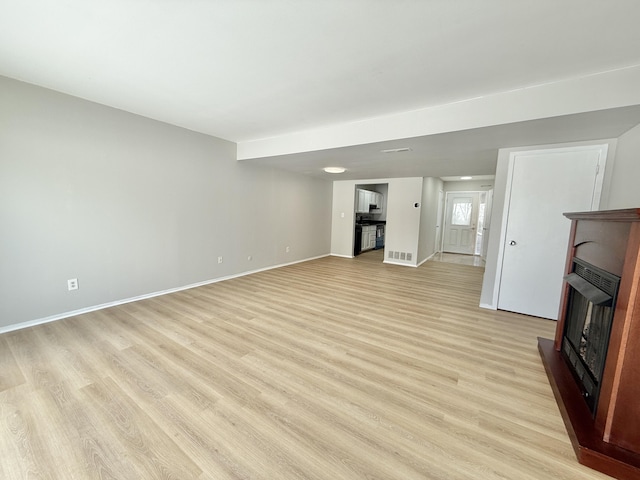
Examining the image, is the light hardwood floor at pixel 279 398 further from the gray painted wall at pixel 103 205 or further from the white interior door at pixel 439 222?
the white interior door at pixel 439 222

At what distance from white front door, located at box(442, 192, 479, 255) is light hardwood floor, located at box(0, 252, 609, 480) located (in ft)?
16.8

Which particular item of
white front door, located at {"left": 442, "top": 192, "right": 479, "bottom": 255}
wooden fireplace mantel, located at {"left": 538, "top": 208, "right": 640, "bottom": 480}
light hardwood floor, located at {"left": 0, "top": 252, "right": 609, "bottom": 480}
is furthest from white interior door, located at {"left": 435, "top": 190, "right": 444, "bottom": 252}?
wooden fireplace mantel, located at {"left": 538, "top": 208, "right": 640, "bottom": 480}

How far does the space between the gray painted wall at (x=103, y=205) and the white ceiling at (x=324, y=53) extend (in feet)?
1.22

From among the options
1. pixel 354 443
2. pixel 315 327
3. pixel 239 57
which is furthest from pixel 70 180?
pixel 354 443

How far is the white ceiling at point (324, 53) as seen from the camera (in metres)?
1.46

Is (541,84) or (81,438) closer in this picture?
(81,438)

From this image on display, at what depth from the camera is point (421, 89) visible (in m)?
2.31

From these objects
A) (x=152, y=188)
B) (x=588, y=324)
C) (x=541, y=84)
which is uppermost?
(x=541, y=84)

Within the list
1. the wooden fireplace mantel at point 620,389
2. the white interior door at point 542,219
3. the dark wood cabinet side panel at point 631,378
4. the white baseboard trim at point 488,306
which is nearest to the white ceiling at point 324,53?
the white interior door at point 542,219

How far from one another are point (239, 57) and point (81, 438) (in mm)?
2686

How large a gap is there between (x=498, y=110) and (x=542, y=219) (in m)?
1.65

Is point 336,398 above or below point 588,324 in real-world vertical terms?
below

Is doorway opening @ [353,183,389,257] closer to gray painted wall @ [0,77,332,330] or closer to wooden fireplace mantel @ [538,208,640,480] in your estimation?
gray painted wall @ [0,77,332,330]

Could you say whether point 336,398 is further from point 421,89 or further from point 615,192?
point 615,192
